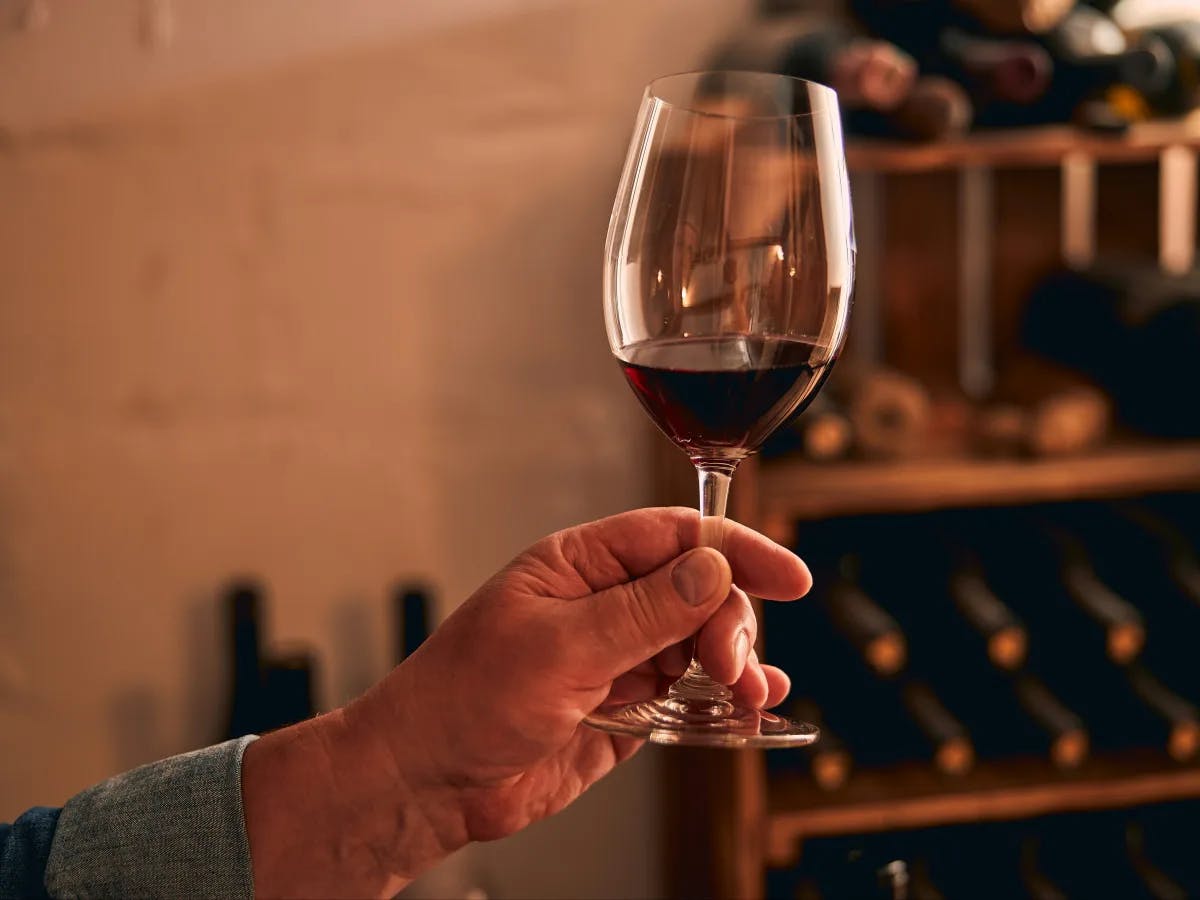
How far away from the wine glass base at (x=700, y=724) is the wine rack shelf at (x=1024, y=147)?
819 millimetres

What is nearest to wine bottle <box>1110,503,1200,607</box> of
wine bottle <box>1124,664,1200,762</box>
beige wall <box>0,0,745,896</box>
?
wine bottle <box>1124,664,1200,762</box>

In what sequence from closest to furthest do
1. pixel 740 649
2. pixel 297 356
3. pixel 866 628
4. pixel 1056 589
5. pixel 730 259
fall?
pixel 730 259 → pixel 740 649 → pixel 866 628 → pixel 1056 589 → pixel 297 356

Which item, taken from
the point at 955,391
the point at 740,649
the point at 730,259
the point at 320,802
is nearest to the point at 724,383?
the point at 730,259

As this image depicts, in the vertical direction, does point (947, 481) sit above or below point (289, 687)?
above

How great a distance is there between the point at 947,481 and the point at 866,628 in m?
0.20

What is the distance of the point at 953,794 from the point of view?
1470 millimetres

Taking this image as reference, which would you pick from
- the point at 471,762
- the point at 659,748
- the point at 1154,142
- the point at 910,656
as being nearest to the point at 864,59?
the point at 1154,142

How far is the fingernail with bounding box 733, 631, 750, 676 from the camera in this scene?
2.49 feet

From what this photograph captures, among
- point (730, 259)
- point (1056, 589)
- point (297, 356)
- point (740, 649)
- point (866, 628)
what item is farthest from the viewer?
point (297, 356)

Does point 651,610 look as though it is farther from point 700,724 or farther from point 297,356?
point 297,356

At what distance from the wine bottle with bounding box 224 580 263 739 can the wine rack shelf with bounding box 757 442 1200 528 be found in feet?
2.12

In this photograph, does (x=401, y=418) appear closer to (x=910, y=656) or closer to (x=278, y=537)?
(x=278, y=537)

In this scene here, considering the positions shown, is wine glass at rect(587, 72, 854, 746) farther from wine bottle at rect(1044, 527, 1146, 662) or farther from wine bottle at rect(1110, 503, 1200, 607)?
wine bottle at rect(1110, 503, 1200, 607)

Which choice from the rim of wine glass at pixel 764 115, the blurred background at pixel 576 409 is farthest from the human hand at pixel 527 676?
the blurred background at pixel 576 409
